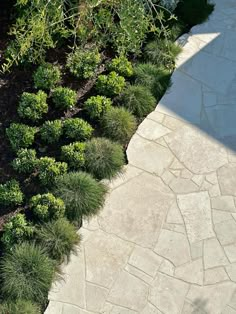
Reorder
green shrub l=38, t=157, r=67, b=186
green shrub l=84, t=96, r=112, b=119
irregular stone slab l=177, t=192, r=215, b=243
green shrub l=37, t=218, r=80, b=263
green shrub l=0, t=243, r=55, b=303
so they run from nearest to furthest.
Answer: green shrub l=0, t=243, r=55, b=303 → green shrub l=37, t=218, r=80, b=263 → irregular stone slab l=177, t=192, r=215, b=243 → green shrub l=38, t=157, r=67, b=186 → green shrub l=84, t=96, r=112, b=119

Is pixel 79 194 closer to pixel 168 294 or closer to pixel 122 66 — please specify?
pixel 168 294

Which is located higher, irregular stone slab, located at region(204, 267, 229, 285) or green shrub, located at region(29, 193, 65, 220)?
green shrub, located at region(29, 193, 65, 220)

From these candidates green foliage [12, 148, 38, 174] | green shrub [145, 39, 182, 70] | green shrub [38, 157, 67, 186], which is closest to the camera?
green shrub [38, 157, 67, 186]

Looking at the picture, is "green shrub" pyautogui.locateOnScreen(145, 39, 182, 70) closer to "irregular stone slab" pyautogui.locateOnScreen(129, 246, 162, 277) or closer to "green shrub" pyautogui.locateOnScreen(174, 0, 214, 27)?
"green shrub" pyautogui.locateOnScreen(174, 0, 214, 27)

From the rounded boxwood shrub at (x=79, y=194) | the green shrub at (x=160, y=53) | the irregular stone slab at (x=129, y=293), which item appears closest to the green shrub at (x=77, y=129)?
the rounded boxwood shrub at (x=79, y=194)

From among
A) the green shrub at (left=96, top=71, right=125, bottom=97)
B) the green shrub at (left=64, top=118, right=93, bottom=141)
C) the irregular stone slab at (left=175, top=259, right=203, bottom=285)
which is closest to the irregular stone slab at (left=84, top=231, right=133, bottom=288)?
the irregular stone slab at (left=175, top=259, right=203, bottom=285)

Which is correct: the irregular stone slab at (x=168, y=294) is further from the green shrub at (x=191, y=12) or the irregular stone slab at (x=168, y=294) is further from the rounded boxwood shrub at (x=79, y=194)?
the green shrub at (x=191, y=12)
